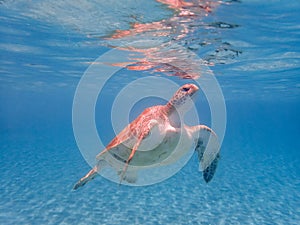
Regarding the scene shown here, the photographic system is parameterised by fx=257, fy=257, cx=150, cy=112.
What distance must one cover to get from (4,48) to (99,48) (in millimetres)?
6428

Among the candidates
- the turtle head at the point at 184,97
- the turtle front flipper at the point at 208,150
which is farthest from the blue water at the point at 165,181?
the turtle head at the point at 184,97

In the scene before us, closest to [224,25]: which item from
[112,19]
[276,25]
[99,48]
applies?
[276,25]

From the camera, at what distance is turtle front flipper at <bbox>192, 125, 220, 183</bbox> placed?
698cm

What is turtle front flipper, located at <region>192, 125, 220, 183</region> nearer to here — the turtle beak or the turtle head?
the turtle head

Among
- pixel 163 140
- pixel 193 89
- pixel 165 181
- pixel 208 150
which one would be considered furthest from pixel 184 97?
pixel 165 181

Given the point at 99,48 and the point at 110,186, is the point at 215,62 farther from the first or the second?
the point at 110,186

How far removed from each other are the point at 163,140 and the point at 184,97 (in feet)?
3.66

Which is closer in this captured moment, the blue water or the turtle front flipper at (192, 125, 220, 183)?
the turtle front flipper at (192, 125, 220, 183)

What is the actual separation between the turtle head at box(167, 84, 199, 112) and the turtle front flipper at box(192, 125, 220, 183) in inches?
40.9

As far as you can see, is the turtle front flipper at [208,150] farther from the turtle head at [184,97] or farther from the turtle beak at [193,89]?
the turtle beak at [193,89]

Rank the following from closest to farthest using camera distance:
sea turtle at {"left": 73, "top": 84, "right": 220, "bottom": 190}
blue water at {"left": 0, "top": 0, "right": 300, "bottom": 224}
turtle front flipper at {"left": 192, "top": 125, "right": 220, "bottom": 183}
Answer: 1. sea turtle at {"left": 73, "top": 84, "right": 220, "bottom": 190}
2. turtle front flipper at {"left": 192, "top": 125, "right": 220, "bottom": 183}
3. blue water at {"left": 0, "top": 0, "right": 300, "bottom": 224}

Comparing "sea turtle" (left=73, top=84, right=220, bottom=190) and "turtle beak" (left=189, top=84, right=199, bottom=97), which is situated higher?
"turtle beak" (left=189, top=84, right=199, bottom=97)

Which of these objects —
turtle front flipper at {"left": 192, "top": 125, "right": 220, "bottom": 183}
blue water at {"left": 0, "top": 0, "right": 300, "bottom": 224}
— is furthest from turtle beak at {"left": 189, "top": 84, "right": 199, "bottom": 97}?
blue water at {"left": 0, "top": 0, "right": 300, "bottom": 224}

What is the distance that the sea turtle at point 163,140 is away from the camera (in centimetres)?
582
